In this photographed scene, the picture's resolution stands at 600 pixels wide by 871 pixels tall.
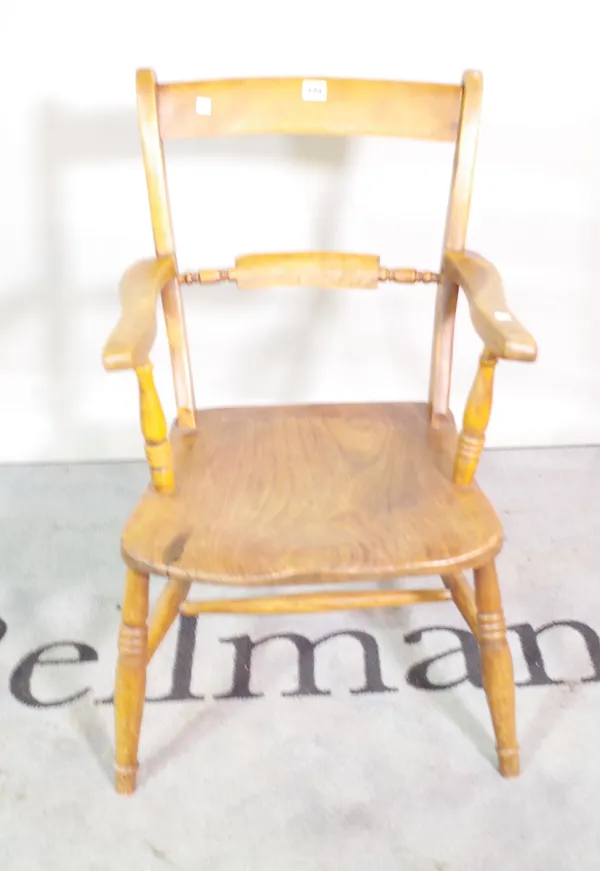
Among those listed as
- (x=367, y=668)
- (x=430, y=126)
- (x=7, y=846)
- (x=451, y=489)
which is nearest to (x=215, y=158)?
(x=430, y=126)

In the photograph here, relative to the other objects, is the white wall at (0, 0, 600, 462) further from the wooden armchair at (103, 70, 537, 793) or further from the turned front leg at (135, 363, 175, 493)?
the turned front leg at (135, 363, 175, 493)

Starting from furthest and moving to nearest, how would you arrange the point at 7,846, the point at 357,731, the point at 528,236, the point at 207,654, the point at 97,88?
the point at 528,236 < the point at 97,88 < the point at 207,654 < the point at 357,731 < the point at 7,846

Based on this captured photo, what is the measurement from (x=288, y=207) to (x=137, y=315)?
25.2 inches

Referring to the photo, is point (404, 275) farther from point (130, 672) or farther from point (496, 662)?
point (130, 672)

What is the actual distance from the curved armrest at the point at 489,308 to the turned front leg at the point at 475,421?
0.03 m

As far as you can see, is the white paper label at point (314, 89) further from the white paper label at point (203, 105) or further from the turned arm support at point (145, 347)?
the turned arm support at point (145, 347)

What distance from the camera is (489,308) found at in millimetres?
854

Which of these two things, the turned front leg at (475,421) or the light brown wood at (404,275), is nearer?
the turned front leg at (475,421)

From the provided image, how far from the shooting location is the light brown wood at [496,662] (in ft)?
3.03

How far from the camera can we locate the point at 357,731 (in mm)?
1063

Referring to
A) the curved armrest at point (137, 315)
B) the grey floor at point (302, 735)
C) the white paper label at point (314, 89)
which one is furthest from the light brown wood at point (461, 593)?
the white paper label at point (314, 89)

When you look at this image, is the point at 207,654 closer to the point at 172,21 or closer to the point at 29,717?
the point at 29,717

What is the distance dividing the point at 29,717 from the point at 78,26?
1.04 metres

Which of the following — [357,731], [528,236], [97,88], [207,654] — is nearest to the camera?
[357,731]
